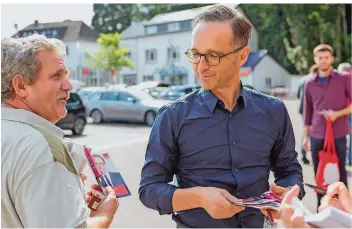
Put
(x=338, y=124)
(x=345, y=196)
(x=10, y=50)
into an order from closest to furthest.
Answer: (x=345, y=196) < (x=10, y=50) < (x=338, y=124)

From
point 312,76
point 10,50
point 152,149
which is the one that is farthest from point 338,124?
point 10,50

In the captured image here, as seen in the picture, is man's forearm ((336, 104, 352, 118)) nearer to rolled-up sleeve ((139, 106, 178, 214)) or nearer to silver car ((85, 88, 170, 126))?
rolled-up sleeve ((139, 106, 178, 214))

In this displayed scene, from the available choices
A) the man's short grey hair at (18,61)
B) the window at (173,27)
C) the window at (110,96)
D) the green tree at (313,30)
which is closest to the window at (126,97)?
the window at (110,96)

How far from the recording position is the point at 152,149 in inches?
84.5

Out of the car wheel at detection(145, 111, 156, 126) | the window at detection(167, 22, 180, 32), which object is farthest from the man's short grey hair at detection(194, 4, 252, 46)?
the window at detection(167, 22, 180, 32)

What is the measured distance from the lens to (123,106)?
17.4 m

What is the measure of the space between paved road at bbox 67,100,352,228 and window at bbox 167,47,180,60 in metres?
24.7

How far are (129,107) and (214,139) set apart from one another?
49.9 ft

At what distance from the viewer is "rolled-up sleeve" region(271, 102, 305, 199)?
2279 millimetres

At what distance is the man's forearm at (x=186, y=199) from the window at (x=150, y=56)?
138ft

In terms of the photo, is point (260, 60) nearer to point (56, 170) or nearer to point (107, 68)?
point (107, 68)

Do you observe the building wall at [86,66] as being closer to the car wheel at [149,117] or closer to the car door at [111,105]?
the car door at [111,105]

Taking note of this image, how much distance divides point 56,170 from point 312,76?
4122 mm

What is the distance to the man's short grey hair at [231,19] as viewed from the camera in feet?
6.94
